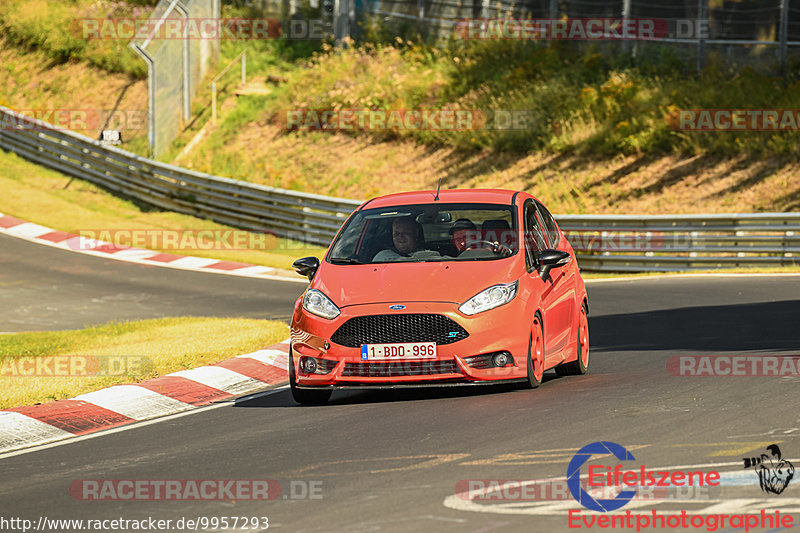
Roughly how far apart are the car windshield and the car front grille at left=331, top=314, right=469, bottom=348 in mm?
928

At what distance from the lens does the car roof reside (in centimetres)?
1123

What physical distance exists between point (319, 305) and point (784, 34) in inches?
920

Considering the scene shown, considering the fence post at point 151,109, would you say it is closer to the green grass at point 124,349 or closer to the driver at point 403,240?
the green grass at point 124,349

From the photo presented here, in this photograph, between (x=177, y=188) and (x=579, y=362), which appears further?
(x=177, y=188)

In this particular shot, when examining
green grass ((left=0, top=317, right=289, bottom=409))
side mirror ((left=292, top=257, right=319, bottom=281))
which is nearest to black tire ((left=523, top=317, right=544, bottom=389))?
side mirror ((left=292, top=257, right=319, bottom=281))

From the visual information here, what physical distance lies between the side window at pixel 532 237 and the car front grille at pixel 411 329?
1.13m

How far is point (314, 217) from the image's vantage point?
2955 cm

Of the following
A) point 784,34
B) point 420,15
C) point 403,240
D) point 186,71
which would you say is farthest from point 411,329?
point 420,15

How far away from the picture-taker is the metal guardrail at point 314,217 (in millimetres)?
23734

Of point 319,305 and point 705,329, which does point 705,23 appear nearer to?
point 705,329

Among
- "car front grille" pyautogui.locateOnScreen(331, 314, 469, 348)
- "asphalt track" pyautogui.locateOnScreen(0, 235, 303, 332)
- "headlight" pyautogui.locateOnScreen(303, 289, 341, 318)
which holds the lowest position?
"asphalt track" pyautogui.locateOnScreen(0, 235, 303, 332)

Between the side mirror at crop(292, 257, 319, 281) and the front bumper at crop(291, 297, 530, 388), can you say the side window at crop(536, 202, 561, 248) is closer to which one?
the front bumper at crop(291, 297, 530, 388)

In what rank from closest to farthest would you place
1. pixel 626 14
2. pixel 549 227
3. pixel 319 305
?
pixel 319 305, pixel 549 227, pixel 626 14

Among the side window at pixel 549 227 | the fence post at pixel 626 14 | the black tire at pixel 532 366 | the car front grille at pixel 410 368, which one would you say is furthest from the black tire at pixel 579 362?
the fence post at pixel 626 14
